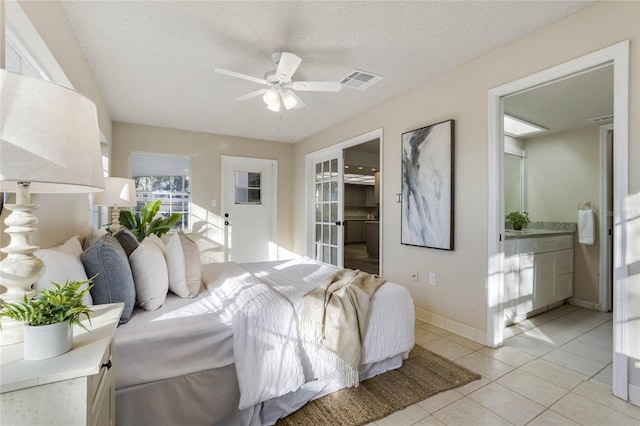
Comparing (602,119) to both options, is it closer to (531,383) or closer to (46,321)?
(531,383)

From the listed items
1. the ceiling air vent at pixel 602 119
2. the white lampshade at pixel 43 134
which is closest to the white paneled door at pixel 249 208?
the white lampshade at pixel 43 134

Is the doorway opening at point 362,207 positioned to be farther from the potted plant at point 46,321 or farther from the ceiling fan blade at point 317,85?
the potted plant at point 46,321

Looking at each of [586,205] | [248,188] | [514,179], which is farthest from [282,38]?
[586,205]

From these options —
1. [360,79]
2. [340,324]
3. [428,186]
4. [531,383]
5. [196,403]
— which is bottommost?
[531,383]

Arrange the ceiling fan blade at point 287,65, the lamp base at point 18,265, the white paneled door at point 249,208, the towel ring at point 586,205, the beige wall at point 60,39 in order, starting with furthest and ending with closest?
the white paneled door at point 249,208, the towel ring at point 586,205, the ceiling fan blade at point 287,65, the beige wall at point 60,39, the lamp base at point 18,265

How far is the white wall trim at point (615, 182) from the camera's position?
1.83 meters

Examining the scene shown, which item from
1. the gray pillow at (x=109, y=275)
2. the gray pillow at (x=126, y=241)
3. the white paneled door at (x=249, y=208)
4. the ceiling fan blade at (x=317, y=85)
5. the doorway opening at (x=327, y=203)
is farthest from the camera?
the white paneled door at (x=249, y=208)

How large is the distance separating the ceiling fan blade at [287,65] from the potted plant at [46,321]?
195cm

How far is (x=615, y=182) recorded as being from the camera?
74.2 inches

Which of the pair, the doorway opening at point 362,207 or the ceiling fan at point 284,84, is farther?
the doorway opening at point 362,207

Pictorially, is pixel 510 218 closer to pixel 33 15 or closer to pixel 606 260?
pixel 606 260

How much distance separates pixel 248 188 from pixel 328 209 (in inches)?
64.5

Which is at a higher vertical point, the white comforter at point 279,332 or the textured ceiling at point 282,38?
the textured ceiling at point 282,38

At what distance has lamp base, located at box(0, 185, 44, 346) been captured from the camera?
32.0 inches
